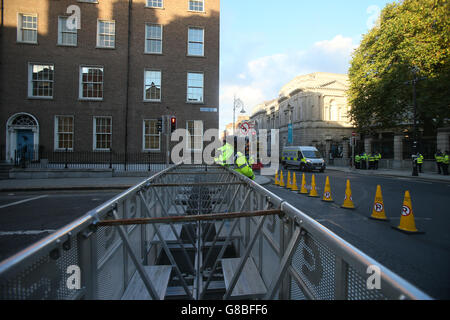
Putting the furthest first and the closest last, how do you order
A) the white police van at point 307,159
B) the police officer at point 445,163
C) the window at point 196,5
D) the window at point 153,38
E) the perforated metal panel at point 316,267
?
1. the white police van at point 307,159
2. the window at point 196,5
3. the window at point 153,38
4. the police officer at point 445,163
5. the perforated metal panel at point 316,267

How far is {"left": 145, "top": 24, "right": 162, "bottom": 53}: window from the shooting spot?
840 inches

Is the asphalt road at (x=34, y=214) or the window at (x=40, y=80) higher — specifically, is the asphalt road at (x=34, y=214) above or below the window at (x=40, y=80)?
below

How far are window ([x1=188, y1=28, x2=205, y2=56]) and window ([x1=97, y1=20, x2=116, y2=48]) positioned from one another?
6422 millimetres

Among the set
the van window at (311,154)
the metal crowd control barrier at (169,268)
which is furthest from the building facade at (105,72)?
the metal crowd control barrier at (169,268)

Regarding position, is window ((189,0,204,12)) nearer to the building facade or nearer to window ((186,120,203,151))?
the building facade

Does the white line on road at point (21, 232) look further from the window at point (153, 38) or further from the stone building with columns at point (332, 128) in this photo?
the stone building with columns at point (332, 128)

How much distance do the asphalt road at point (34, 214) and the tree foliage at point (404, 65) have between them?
24.1 m

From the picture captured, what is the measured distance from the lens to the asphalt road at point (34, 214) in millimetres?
5242

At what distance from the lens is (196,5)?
21781 mm

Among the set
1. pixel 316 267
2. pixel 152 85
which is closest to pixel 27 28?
pixel 152 85

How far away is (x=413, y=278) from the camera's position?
3.66m

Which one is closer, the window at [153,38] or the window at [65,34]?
the window at [65,34]

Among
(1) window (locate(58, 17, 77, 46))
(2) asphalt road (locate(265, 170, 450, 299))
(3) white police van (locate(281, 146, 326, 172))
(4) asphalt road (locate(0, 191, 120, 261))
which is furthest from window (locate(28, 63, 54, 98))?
(3) white police van (locate(281, 146, 326, 172))
